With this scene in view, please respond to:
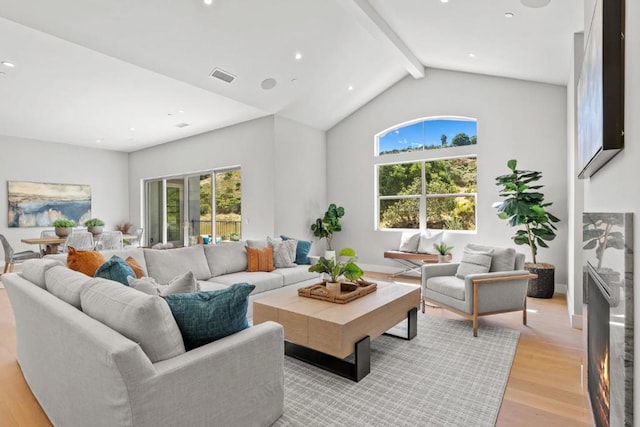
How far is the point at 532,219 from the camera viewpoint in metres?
4.89

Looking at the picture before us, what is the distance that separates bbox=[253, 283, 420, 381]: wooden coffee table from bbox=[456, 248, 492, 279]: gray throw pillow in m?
1.07

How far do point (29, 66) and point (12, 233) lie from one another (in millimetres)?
4980

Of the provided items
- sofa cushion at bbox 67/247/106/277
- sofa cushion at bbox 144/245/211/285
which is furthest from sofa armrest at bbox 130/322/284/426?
sofa cushion at bbox 144/245/211/285

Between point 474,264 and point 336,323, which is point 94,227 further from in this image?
point 474,264

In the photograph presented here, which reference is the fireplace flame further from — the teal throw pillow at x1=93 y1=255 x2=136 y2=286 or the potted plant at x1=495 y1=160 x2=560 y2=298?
the potted plant at x1=495 y1=160 x2=560 y2=298

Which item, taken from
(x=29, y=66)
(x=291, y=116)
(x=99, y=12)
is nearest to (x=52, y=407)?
(x=99, y=12)

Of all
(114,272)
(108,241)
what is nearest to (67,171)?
(108,241)

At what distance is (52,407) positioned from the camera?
6.63 ft

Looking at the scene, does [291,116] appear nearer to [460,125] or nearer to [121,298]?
[460,125]

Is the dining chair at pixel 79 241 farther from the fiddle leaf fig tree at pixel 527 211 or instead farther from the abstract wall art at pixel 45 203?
the fiddle leaf fig tree at pixel 527 211

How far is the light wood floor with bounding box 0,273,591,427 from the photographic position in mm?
2160

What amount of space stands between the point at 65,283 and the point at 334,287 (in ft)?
6.99

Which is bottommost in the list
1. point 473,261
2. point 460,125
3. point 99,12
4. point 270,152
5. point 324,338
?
point 324,338

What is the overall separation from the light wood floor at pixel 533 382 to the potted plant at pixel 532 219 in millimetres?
1057
